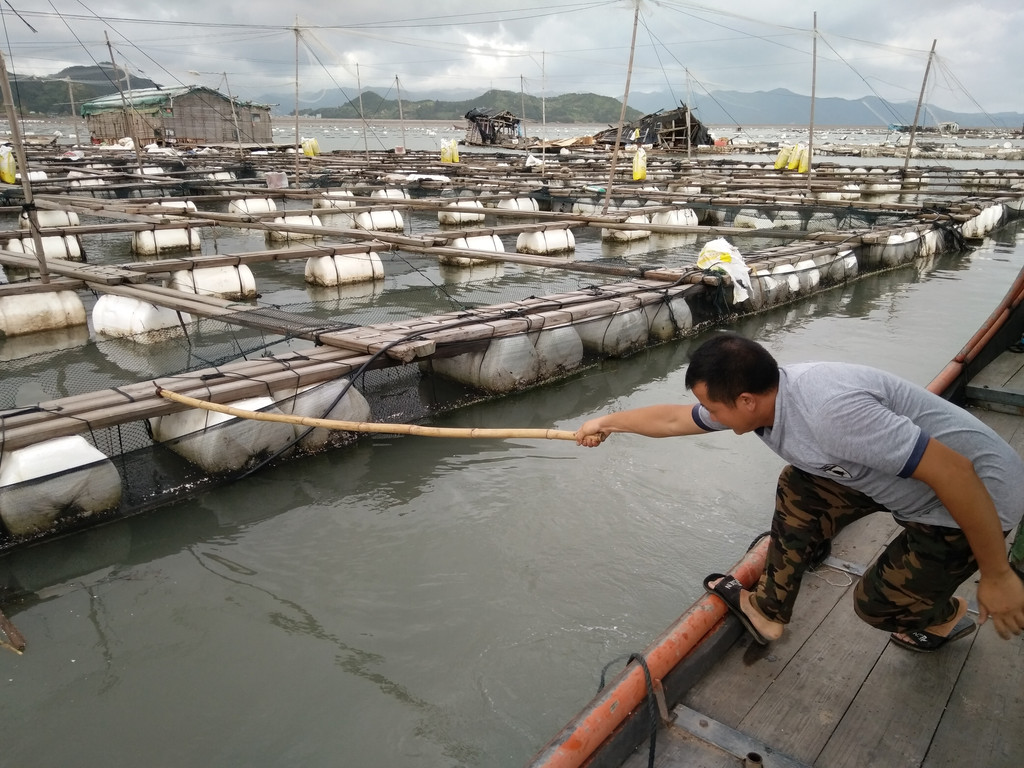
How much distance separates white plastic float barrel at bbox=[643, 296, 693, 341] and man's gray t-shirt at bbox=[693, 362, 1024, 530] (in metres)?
7.17

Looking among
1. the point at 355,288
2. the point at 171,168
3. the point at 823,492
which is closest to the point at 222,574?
the point at 823,492

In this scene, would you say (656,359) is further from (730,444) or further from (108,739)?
(108,739)

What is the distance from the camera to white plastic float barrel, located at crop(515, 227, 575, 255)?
15.5 m

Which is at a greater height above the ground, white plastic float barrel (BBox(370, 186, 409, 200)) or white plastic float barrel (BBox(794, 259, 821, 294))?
white plastic float barrel (BBox(370, 186, 409, 200))

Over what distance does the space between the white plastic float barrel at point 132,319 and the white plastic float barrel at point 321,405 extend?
438 centimetres

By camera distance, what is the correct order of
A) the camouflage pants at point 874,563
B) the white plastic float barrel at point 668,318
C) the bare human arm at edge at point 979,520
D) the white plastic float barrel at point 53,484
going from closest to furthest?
the bare human arm at edge at point 979,520
the camouflage pants at point 874,563
the white plastic float barrel at point 53,484
the white plastic float barrel at point 668,318

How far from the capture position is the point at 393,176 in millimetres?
27344

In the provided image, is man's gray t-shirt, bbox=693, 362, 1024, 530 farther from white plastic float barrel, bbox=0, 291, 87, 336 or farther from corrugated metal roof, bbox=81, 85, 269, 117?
corrugated metal roof, bbox=81, 85, 269, 117

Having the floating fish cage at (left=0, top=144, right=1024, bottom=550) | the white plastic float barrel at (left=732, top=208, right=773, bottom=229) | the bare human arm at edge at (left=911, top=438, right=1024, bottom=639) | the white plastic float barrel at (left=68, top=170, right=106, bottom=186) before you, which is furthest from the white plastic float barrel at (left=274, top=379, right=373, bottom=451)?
the white plastic float barrel at (left=68, top=170, right=106, bottom=186)

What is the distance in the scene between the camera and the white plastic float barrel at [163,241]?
1564cm

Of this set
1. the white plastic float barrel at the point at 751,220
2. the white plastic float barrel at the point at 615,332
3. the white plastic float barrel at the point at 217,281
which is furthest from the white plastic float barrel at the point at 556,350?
the white plastic float barrel at the point at 751,220

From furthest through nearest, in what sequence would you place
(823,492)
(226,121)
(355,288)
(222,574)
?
(226,121) → (355,288) → (222,574) → (823,492)

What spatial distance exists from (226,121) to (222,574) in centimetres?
5300

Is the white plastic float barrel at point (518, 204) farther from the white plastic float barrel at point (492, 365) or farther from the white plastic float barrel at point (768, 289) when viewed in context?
the white plastic float barrel at point (492, 365)
